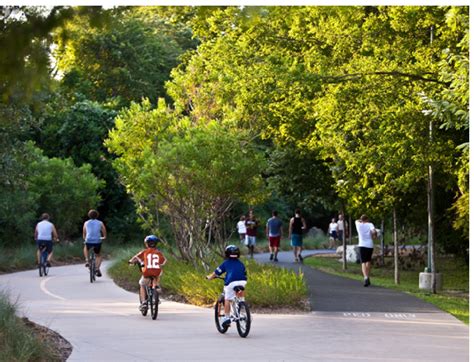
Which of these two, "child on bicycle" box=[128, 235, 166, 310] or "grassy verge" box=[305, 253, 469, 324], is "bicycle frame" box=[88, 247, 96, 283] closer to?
"grassy verge" box=[305, 253, 469, 324]

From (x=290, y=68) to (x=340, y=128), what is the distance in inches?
67.1

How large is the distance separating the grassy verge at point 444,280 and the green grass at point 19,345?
812 cm

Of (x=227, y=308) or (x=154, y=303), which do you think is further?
(x=154, y=303)

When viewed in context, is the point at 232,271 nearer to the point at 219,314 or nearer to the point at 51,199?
the point at 219,314

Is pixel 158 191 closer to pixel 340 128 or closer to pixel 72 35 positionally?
pixel 340 128

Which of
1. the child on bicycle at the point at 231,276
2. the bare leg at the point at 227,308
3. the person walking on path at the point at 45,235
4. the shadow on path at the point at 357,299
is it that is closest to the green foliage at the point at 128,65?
the person walking on path at the point at 45,235

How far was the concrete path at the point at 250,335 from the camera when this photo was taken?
44.5ft

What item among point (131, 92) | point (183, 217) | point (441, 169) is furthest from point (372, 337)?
point (131, 92)

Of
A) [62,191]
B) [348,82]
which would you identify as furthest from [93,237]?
[62,191]

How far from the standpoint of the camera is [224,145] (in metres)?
24.0

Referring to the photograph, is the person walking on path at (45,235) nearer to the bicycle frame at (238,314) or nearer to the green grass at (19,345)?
the bicycle frame at (238,314)

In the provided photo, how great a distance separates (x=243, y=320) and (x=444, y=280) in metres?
18.2

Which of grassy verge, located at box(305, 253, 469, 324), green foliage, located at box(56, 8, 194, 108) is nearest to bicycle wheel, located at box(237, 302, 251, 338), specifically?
grassy verge, located at box(305, 253, 469, 324)

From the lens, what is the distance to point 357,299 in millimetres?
21812
